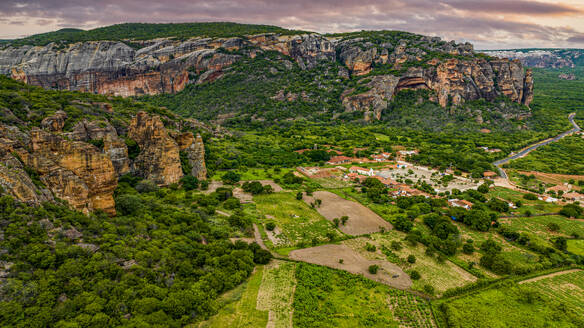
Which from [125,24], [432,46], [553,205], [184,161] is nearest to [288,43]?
[432,46]

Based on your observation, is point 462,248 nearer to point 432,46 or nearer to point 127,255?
point 127,255

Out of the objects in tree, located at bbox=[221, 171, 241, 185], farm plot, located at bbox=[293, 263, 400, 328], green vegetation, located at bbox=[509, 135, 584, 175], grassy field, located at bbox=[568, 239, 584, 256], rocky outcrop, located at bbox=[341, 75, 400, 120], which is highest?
rocky outcrop, located at bbox=[341, 75, 400, 120]

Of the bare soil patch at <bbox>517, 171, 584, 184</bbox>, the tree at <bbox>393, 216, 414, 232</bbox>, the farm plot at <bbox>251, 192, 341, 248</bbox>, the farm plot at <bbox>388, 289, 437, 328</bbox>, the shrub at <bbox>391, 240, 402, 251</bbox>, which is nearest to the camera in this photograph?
the farm plot at <bbox>388, 289, 437, 328</bbox>

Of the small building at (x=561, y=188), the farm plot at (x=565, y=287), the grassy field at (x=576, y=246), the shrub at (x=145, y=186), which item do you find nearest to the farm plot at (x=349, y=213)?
the farm plot at (x=565, y=287)

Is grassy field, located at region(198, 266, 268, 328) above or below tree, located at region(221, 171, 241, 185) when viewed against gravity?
below

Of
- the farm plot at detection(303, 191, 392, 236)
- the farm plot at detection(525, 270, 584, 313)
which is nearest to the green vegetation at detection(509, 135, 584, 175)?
the farm plot at detection(525, 270, 584, 313)

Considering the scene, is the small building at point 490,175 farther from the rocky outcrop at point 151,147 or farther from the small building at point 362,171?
the rocky outcrop at point 151,147

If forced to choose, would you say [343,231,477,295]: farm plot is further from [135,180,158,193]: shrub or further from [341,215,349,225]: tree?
[135,180,158,193]: shrub
